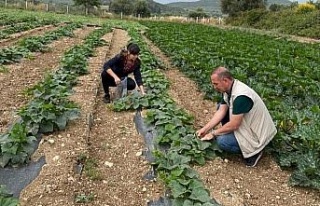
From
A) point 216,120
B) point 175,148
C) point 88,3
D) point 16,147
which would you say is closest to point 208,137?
point 216,120

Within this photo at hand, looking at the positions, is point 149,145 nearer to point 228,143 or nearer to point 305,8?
point 228,143

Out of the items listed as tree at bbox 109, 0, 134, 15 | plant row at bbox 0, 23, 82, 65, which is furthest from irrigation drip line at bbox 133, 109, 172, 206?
tree at bbox 109, 0, 134, 15

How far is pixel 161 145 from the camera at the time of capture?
5.39m

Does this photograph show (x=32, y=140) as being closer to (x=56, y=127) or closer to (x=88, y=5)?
(x=56, y=127)

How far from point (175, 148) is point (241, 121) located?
34.2 inches

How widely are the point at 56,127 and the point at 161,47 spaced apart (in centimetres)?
1080

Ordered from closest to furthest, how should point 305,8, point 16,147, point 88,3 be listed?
point 16,147 → point 305,8 → point 88,3

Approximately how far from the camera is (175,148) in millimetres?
5004

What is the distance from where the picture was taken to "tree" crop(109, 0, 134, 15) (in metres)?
61.2

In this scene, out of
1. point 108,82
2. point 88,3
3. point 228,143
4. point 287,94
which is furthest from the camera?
point 88,3

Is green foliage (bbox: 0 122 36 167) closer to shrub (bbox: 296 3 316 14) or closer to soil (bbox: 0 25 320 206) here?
soil (bbox: 0 25 320 206)

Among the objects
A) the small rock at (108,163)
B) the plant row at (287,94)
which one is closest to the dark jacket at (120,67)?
the plant row at (287,94)

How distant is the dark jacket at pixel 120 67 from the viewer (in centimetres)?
732

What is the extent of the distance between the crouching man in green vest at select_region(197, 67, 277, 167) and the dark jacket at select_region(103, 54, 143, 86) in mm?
2230
